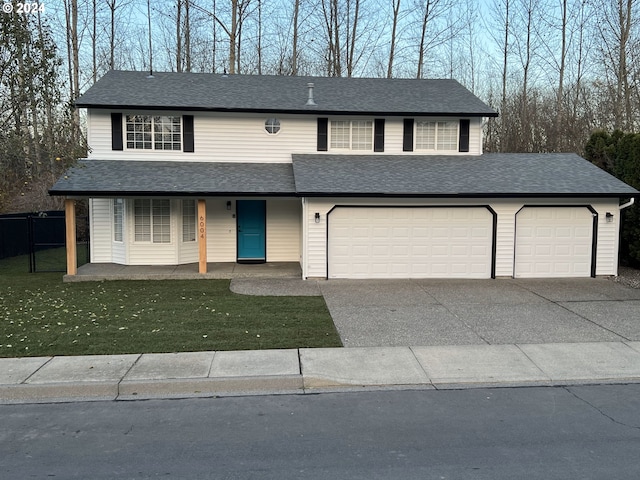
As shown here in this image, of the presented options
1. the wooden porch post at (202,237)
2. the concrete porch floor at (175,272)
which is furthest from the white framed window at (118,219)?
the wooden porch post at (202,237)

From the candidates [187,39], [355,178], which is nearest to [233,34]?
[187,39]

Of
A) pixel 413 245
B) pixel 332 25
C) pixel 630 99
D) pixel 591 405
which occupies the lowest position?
pixel 591 405

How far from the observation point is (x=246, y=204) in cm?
1614

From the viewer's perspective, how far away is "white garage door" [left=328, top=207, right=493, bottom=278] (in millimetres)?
13531

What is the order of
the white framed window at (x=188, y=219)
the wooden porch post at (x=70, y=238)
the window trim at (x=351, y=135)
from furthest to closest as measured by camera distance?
the window trim at (x=351, y=135) < the white framed window at (x=188, y=219) < the wooden porch post at (x=70, y=238)

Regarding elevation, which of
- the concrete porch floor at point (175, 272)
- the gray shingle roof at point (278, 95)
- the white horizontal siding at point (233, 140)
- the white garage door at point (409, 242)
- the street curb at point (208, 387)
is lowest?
the street curb at point (208, 387)

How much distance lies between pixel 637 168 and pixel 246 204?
12.2 metres

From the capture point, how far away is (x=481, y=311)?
9.83m

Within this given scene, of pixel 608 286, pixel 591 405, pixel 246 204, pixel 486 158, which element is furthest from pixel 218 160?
pixel 591 405

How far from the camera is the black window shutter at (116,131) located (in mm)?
15383

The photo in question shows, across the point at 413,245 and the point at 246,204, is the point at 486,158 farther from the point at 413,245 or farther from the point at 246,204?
the point at 246,204

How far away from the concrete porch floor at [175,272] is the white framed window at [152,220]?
930 mm

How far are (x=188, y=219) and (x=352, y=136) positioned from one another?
19.9ft

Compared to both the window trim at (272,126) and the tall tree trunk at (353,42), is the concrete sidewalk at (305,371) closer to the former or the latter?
the window trim at (272,126)
